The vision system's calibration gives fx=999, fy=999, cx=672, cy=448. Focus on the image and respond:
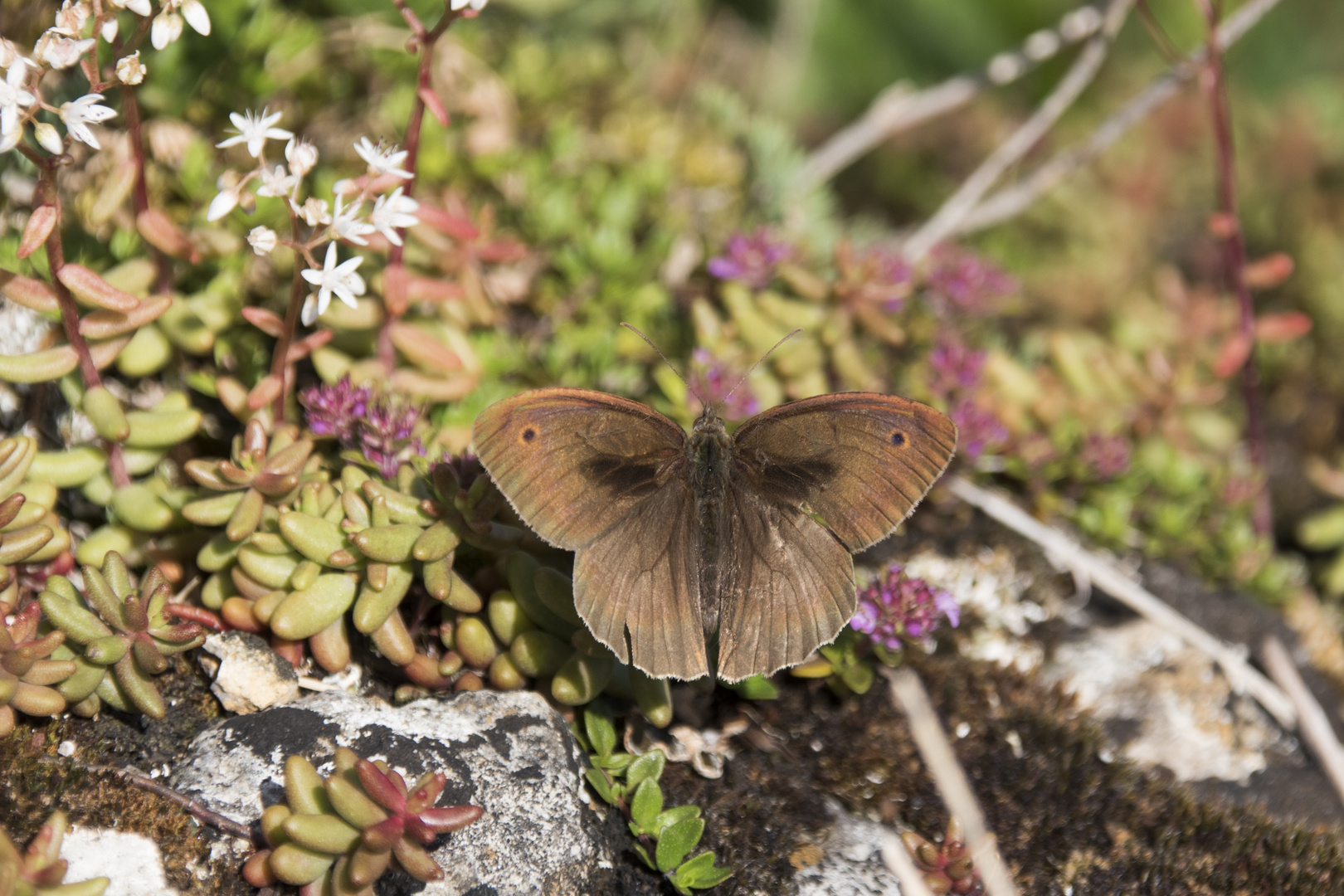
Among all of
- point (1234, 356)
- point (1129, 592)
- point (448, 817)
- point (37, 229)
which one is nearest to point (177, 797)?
point (448, 817)

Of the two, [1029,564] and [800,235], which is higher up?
[800,235]

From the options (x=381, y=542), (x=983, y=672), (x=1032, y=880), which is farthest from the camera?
(x=983, y=672)

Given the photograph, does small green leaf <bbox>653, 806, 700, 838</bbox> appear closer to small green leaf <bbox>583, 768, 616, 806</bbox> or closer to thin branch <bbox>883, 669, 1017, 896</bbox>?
small green leaf <bbox>583, 768, 616, 806</bbox>

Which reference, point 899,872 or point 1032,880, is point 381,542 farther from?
point 1032,880

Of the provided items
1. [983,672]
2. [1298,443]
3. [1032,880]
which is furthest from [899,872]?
[1298,443]

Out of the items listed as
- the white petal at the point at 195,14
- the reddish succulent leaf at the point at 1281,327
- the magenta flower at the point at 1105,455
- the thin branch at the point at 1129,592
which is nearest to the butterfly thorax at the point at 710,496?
the thin branch at the point at 1129,592

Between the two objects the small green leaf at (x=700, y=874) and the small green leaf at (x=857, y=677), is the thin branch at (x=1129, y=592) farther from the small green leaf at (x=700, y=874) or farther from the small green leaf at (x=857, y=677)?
the small green leaf at (x=700, y=874)
